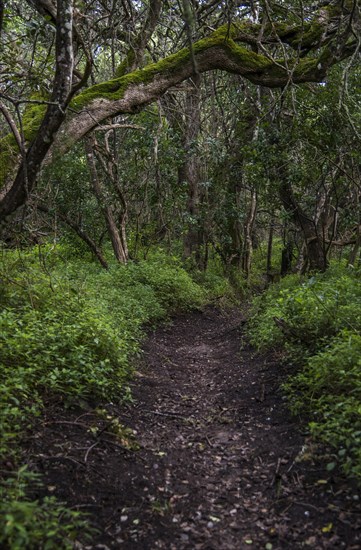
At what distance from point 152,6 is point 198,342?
6647 mm

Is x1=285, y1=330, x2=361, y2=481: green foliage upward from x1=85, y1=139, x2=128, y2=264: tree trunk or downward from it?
downward

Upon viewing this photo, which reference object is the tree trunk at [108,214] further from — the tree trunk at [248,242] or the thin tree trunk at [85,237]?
the tree trunk at [248,242]

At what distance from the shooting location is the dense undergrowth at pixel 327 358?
12.0 feet

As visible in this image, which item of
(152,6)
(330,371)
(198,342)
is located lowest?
(198,342)

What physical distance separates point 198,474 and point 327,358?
1.72 m

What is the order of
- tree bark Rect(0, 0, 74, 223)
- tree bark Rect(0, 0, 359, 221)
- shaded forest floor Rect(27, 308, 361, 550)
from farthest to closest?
tree bark Rect(0, 0, 359, 221)
tree bark Rect(0, 0, 74, 223)
shaded forest floor Rect(27, 308, 361, 550)

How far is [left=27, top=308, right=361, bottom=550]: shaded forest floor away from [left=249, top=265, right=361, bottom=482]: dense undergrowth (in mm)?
202

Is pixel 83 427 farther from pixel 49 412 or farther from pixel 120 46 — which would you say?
pixel 120 46

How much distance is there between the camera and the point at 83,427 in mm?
4164

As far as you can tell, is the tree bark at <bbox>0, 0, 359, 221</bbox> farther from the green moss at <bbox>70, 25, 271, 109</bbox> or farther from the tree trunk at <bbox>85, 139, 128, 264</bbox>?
the tree trunk at <bbox>85, 139, 128, 264</bbox>

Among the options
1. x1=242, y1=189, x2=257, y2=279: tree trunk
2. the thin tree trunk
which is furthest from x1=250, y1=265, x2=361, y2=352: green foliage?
x1=242, y1=189, x2=257, y2=279: tree trunk

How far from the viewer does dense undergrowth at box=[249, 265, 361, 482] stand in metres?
3.65

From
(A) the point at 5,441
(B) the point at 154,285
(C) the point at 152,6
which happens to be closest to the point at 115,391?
(A) the point at 5,441

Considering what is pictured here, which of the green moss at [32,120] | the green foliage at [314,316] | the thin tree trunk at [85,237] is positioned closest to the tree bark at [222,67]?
the green moss at [32,120]
